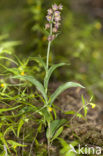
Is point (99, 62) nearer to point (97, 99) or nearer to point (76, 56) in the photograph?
point (76, 56)

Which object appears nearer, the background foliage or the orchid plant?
the orchid plant

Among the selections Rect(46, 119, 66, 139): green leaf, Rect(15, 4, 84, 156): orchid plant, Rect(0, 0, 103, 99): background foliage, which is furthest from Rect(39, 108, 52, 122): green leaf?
Rect(0, 0, 103, 99): background foliage

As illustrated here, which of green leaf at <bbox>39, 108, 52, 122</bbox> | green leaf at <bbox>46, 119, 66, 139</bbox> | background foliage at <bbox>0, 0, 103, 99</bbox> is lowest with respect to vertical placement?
green leaf at <bbox>46, 119, 66, 139</bbox>

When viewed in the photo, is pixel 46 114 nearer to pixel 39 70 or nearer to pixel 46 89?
pixel 46 89

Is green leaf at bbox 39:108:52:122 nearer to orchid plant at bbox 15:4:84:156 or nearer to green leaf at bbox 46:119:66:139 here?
orchid plant at bbox 15:4:84:156

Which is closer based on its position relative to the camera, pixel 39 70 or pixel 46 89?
pixel 46 89

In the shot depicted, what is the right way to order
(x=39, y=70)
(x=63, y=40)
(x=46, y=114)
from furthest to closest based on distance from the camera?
(x=63, y=40) → (x=39, y=70) → (x=46, y=114)

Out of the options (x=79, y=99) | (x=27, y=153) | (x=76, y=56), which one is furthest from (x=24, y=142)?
(x=76, y=56)

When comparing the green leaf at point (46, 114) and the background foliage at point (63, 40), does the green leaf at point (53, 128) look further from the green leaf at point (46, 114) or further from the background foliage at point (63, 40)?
the background foliage at point (63, 40)

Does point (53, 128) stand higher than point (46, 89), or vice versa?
point (46, 89)

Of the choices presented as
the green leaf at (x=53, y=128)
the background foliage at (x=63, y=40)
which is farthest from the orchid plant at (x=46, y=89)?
the background foliage at (x=63, y=40)

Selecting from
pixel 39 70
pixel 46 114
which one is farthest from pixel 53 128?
pixel 39 70

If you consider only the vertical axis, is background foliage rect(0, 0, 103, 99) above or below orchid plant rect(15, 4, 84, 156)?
above
